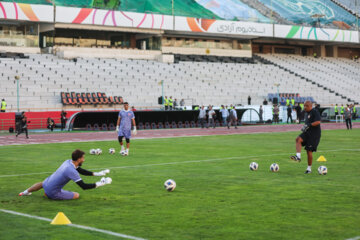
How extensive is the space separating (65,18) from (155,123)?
78.4ft

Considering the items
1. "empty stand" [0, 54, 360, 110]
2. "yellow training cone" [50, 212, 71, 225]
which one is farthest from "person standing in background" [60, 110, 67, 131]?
"yellow training cone" [50, 212, 71, 225]

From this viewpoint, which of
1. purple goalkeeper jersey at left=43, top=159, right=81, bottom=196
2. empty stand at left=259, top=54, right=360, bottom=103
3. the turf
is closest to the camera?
the turf

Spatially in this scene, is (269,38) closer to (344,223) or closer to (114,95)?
(114,95)

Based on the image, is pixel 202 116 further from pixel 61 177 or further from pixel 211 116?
pixel 61 177

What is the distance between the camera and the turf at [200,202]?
8.42 metres

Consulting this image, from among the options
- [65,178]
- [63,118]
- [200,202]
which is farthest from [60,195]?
[63,118]

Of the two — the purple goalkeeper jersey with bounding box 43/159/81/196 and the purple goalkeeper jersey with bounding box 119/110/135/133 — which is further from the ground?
the purple goalkeeper jersey with bounding box 119/110/135/133

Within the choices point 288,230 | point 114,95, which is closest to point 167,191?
point 288,230

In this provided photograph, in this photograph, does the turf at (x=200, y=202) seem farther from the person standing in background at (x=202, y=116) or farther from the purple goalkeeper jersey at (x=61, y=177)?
the person standing in background at (x=202, y=116)

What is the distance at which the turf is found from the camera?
8.42 meters

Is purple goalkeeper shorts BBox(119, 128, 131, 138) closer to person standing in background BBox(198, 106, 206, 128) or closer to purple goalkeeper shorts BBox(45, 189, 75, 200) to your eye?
purple goalkeeper shorts BBox(45, 189, 75, 200)

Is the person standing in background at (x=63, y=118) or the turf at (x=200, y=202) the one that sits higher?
the person standing in background at (x=63, y=118)

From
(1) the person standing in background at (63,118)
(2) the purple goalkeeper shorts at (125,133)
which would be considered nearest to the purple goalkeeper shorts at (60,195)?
(2) the purple goalkeeper shorts at (125,133)

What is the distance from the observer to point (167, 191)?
12234mm
